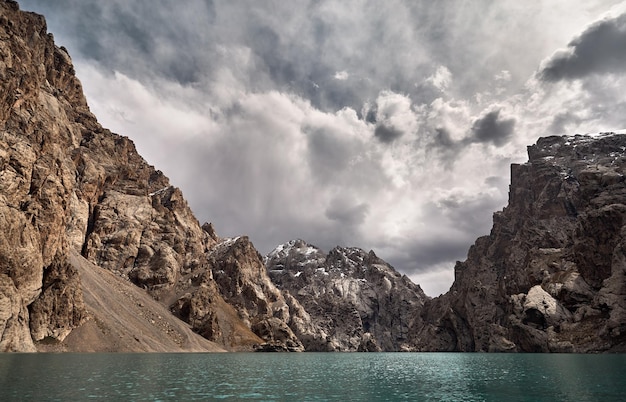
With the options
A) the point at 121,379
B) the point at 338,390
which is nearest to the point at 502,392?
the point at 338,390

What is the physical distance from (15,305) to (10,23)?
118292 millimetres

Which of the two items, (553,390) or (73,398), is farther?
(553,390)

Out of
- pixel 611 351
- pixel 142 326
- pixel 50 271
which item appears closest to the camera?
pixel 50 271

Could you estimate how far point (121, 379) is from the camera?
4616 cm

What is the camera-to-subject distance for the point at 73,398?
30.8m

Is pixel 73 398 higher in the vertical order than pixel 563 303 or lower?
lower

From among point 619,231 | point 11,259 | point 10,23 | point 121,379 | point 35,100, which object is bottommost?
point 121,379

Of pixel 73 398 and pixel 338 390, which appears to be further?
pixel 338 390

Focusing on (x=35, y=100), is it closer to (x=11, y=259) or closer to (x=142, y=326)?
(x=11, y=259)

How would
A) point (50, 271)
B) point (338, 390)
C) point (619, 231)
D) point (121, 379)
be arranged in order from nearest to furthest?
point (338, 390), point (121, 379), point (50, 271), point (619, 231)

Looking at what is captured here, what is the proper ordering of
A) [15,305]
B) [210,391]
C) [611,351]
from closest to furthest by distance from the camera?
[210,391]
[15,305]
[611,351]

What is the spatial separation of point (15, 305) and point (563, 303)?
205m

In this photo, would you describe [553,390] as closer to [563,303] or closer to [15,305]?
[15,305]

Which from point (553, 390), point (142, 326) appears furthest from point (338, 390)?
point (142, 326)
